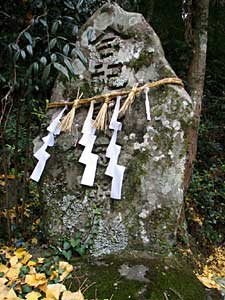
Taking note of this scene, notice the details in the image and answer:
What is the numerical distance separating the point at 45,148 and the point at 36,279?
34.4 inches

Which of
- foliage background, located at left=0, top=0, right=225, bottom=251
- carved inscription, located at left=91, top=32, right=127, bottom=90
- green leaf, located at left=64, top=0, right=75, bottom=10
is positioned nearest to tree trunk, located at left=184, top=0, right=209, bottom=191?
foliage background, located at left=0, top=0, right=225, bottom=251

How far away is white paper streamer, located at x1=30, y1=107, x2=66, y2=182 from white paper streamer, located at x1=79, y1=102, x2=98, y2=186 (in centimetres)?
19

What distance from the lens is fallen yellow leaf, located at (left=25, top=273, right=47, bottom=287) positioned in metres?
1.89

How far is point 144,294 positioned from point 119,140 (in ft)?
3.13

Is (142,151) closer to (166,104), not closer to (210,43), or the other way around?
(166,104)

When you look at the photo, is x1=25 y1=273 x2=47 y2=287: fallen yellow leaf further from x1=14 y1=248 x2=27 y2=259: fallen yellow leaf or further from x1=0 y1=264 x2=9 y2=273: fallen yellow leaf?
x1=14 y1=248 x2=27 y2=259: fallen yellow leaf

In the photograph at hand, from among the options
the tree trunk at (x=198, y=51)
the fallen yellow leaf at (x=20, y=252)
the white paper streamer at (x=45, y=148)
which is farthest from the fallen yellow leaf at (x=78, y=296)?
the tree trunk at (x=198, y=51)

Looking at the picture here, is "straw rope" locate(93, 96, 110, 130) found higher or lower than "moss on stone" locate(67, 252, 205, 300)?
higher

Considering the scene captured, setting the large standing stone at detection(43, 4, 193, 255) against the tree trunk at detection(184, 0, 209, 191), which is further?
the tree trunk at detection(184, 0, 209, 191)

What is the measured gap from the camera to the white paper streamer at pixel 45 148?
2457 millimetres

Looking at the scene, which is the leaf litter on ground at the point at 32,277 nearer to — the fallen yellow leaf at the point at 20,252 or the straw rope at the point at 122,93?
the fallen yellow leaf at the point at 20,252

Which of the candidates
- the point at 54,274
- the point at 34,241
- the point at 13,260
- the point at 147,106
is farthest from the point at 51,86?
the point at 54,274

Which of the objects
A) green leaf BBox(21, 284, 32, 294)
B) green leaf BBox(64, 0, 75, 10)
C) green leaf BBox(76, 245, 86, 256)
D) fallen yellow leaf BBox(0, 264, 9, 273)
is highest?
green leaf BBox(64, 0, 75, 10)

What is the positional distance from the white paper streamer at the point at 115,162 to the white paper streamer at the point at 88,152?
3.7 inches
